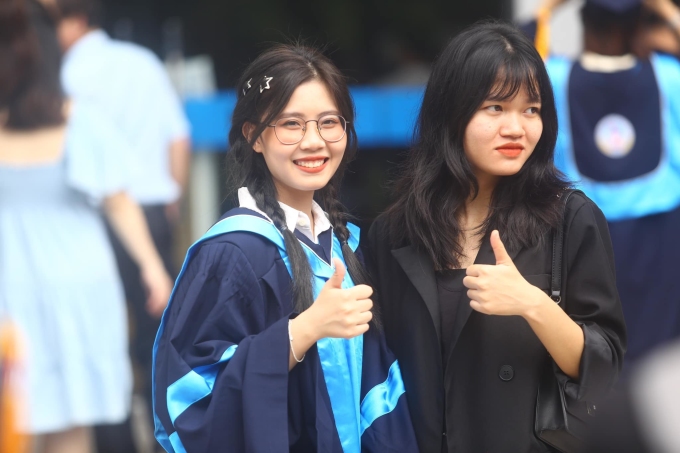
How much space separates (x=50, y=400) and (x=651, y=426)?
390 cm

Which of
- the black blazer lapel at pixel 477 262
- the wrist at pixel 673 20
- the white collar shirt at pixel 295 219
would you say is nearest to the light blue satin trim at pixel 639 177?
the wrist at pixel 673 20

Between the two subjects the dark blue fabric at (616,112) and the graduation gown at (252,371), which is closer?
the graduation gown at (252,371)

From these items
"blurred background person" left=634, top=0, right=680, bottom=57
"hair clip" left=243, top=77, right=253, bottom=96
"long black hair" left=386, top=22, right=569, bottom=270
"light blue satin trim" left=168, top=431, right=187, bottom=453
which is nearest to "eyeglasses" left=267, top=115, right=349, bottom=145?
"hair clip" left=243, top=77, right=253, bottom=96

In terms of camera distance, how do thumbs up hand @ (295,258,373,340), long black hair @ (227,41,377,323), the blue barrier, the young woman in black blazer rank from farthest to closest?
the blue barrier < long black hair @ (227,41,377,323) < the young woman in black blazer < thumbs up hand @ (295,258,373,340)

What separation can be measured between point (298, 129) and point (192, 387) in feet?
2.47

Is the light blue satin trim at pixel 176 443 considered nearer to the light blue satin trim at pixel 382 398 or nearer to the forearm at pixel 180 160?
the light blue satin trim at pixel 382 398

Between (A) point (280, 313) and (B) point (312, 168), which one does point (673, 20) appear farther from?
(A) point (280, 313)

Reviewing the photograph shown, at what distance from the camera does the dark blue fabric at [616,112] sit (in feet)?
13.0

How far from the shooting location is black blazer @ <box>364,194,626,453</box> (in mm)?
2324

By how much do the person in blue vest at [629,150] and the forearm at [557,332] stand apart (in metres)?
1.76

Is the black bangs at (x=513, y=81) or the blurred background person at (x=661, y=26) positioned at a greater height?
the blurred background person at (x=661, y=26)

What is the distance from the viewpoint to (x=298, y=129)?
96.3 inches

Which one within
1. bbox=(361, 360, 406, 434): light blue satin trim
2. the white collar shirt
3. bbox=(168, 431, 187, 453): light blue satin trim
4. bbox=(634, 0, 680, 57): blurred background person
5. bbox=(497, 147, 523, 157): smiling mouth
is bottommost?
bbox=(168, 431, 187, 453): light blue satin trim

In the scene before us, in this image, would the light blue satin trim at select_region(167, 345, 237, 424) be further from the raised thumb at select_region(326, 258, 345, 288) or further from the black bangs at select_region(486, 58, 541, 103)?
the black bangs at select_region(486, 58, 541, 103)
